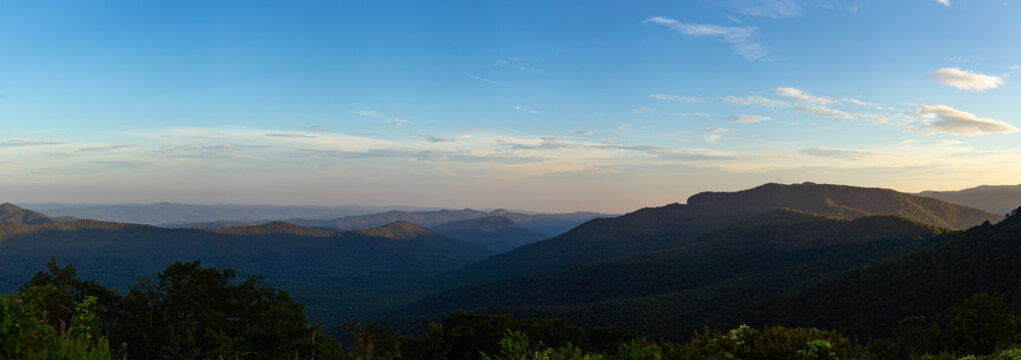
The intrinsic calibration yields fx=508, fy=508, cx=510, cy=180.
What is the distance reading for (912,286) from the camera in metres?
80.4

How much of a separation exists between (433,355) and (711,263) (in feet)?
490

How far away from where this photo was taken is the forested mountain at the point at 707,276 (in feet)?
354

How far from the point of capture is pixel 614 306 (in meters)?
113

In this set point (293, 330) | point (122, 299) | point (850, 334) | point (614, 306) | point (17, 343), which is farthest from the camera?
point (614, 306)

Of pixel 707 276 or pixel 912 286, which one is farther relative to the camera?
pixel 707 276

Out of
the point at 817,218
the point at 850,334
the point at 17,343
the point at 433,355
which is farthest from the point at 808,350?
the point at 817,218

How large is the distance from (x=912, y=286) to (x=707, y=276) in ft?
242

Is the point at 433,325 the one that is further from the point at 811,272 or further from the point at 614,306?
the point at 811,272

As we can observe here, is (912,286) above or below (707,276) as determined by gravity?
above

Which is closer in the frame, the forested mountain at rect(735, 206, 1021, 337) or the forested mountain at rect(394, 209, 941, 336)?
the forested mountain at rect(735, 206, 1021, 337)

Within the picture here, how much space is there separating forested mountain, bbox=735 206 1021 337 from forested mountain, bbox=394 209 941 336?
15289mm

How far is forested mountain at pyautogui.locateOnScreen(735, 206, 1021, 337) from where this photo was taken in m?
73.5

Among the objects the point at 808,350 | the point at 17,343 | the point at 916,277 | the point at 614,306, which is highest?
the point at 17,343

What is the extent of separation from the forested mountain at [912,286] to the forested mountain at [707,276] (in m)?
15.3
